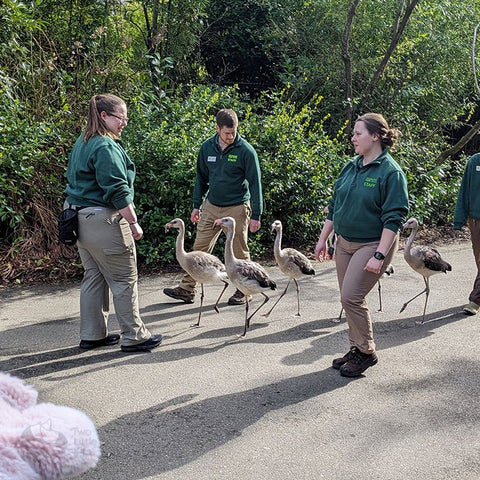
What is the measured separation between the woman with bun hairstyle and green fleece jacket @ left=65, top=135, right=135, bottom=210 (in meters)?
2.11

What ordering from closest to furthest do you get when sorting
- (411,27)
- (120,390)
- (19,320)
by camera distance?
1. (120,390)
2. (19,320)
3. (411,27)

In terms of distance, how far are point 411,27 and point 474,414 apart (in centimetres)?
1212

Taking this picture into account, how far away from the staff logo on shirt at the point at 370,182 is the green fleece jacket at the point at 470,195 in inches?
119

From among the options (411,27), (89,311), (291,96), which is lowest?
(89,311)

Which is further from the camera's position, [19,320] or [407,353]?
[19,320]

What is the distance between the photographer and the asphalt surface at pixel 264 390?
14.0 feet

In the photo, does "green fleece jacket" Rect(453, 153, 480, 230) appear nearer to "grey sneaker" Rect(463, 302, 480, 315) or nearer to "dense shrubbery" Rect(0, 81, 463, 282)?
"grey sneaker" Rect(463, 302, 480, 315)

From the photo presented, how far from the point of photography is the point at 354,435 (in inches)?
184

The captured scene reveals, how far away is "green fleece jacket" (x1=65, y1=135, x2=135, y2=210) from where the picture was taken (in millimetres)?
5734

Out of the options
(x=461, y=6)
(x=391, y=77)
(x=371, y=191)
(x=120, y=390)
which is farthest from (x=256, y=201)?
(x=461, y=6)

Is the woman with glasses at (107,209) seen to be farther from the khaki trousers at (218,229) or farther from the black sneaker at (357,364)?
the black sneaker at (357,364)

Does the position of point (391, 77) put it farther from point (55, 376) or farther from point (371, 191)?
point (55, 376)

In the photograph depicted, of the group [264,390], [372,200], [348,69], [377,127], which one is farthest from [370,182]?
[348,69]

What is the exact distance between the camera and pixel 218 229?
26.9 ft
